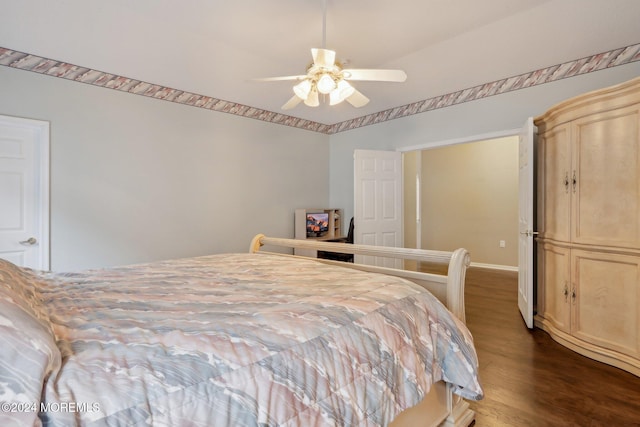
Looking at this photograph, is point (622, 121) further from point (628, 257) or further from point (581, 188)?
point (628, 257)

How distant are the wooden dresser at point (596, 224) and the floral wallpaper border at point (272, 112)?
2.68 ft

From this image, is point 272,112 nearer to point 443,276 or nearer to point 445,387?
point 443,276

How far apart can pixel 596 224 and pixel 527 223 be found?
0.68 meters

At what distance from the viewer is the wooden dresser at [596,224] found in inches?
85.1

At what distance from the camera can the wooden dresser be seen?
2162 mm

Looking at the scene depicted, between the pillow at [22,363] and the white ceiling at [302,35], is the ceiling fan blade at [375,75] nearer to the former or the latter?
the white ceiling at [302,35]

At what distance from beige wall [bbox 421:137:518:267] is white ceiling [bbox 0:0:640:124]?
2.72m

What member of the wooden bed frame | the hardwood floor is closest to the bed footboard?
the wooden bed frame

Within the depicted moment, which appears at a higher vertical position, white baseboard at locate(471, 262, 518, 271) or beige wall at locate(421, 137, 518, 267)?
beige wall at locate(421, 137, 518, 267)

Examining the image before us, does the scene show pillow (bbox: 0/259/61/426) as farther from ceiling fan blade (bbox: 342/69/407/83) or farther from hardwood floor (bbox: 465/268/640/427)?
ceiling fan blade (bbox: 342/69/407/83)

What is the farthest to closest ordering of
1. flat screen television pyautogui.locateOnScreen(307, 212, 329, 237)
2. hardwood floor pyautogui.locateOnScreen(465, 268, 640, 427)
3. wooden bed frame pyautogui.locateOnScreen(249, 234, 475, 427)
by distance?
1. flat screen television pyautogui.locateOnScreen(307, 212, 329, 237)
2. hardwood floor pyautogui.locateOnScreen(465, 268, 640, 427)
3. wooden bed frame pyautogui.locateOnScreen(249, 234, 475, 427)

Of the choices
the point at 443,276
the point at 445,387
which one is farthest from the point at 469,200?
the point at 445,387

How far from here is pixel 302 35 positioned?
2.99 metres

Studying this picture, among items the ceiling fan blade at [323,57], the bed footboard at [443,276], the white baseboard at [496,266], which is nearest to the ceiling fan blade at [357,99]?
the ceiling fan blade at [323,57]
